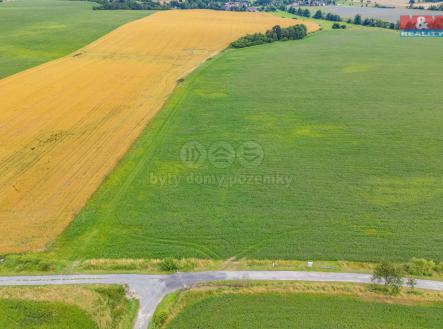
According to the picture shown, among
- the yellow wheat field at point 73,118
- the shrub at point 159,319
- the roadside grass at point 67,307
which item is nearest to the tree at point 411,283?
the shrub at point 159,319

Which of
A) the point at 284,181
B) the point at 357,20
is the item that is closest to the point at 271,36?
the point at 357,20

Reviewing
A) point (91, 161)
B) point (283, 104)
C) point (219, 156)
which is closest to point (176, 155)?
point (219, 156)

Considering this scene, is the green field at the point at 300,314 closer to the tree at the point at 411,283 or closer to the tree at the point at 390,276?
the tree at the point at 390,276

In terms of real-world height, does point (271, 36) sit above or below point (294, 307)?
above

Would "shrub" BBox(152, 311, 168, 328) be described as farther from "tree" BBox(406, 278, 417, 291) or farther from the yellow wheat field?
"tree" BBox(406, 278, 417, 291)

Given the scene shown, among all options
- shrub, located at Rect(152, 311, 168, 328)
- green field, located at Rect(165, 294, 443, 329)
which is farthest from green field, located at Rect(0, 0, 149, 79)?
green field, located at Rect(165, 294, 443, 329)

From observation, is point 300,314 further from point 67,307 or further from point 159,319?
point 67,307
